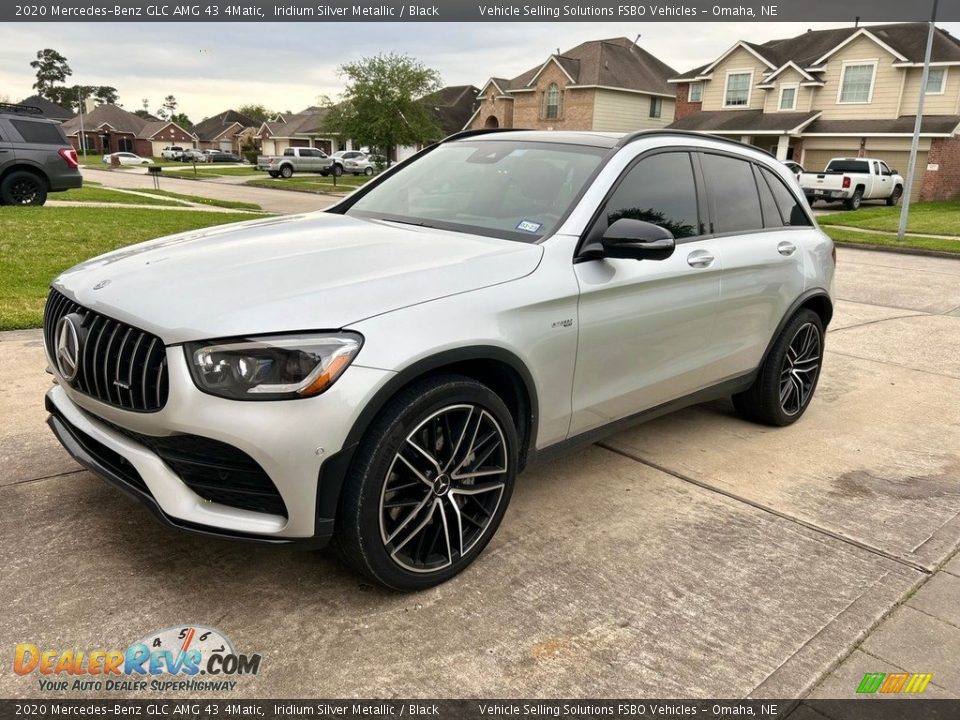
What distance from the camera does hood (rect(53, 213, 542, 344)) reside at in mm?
2520

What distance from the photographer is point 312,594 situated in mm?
2904

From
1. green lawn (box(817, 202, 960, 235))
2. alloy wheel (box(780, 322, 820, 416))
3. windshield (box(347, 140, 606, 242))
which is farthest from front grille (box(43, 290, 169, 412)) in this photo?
green lawn (box(817, 202, 960, 235))

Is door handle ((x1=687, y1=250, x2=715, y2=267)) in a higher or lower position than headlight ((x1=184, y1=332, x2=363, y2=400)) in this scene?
higher

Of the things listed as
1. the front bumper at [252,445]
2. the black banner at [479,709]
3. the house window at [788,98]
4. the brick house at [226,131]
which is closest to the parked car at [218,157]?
the brick house at [226,131]

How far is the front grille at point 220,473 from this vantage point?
2.47 m

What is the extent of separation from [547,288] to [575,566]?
3.80 ft

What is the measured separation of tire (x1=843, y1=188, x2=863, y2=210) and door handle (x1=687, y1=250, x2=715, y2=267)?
27430 mm

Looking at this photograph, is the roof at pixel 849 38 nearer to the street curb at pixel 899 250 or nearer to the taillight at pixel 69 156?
the street curb at pixel 899 250

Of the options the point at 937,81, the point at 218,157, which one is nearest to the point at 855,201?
the point at 937,81

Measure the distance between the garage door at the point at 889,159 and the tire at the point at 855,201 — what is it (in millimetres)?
4446

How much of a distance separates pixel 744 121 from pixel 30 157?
32.1 metres

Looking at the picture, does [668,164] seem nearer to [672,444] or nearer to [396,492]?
[672,444]

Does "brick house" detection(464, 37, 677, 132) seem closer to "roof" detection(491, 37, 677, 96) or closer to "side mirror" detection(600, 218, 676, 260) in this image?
"roof" detection(491, 37, 677, 96)

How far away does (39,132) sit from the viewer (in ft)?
48.7
